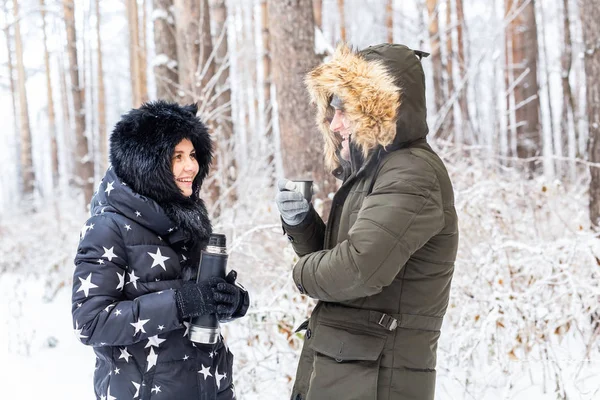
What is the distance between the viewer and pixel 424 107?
196 centimetres

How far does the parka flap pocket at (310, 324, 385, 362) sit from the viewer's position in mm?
1833

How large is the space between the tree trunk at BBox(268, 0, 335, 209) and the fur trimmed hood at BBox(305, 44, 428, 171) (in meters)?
2.64

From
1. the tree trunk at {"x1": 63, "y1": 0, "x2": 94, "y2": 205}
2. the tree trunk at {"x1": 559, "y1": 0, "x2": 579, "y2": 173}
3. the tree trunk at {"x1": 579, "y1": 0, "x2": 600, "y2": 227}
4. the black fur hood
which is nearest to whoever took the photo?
the black fur hood

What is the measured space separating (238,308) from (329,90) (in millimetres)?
905

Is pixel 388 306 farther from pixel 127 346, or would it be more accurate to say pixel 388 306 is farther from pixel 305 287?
pixel 127 346

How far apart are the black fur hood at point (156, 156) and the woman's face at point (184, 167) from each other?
0.11ft

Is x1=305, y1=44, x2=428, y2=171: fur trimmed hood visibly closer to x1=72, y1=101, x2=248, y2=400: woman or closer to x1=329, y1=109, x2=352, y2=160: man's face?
x1=329, y1=109, x2=352, y2=160: man's face

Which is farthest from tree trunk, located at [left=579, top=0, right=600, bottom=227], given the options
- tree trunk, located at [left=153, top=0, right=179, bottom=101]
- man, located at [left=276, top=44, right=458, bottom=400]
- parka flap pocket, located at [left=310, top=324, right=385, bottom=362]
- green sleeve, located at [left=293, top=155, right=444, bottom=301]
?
tree trunk, located at [left=153, top=0, right=179, bottom=101]

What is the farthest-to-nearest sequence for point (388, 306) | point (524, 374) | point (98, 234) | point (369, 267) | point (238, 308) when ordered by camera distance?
point (524, 374)
point (238, 308)
point (98, 234)
point (388, 306)
point (369, 267)

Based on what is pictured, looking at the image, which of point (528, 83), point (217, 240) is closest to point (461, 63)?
point (528, 83)

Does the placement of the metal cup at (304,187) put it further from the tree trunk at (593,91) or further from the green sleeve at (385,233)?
the tree trunk at (593,91)

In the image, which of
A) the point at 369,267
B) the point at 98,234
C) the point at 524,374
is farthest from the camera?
the point at 524,374

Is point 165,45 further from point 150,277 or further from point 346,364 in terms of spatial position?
point 346,364

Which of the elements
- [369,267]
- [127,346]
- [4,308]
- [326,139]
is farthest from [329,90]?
[4,308]
